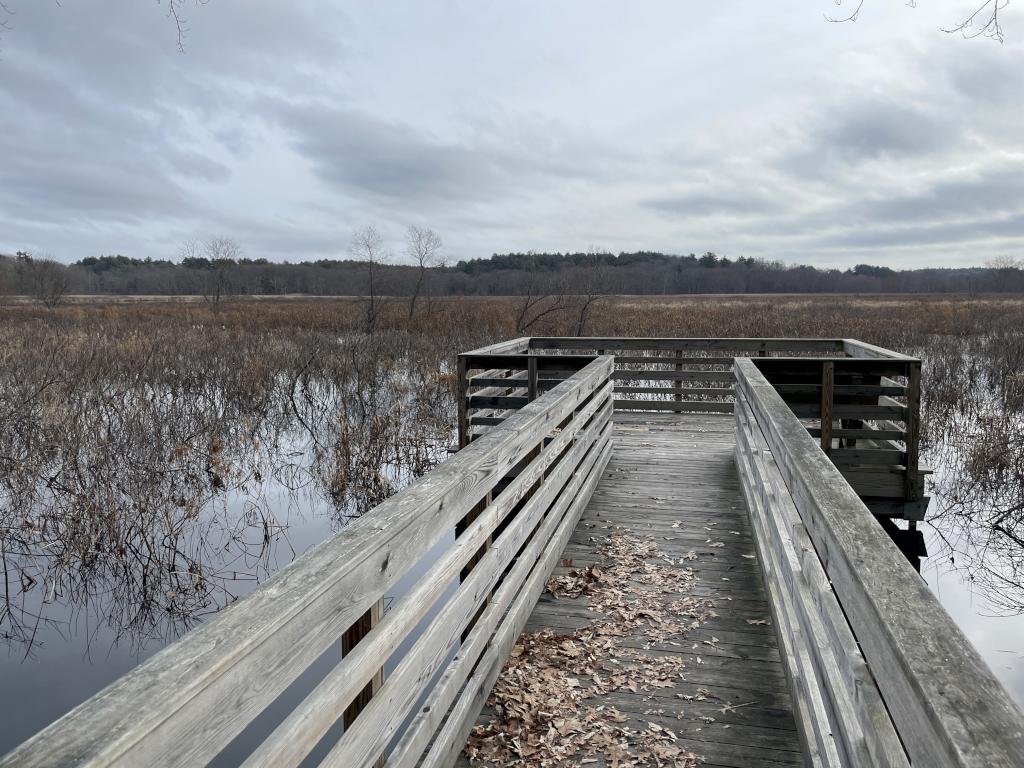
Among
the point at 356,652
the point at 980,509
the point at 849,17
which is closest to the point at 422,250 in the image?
the point at 980,509

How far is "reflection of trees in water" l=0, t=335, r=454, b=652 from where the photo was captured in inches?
254

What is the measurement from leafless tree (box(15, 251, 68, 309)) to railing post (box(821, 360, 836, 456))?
4383 centimetres

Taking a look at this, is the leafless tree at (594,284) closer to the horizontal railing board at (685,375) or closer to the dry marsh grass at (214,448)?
the dry marsh grass at (214,448)

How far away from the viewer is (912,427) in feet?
22.8

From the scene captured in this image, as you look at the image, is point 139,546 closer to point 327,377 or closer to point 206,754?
point 206,754

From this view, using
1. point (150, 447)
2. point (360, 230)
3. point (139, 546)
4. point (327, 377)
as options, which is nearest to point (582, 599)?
point (139, 546)

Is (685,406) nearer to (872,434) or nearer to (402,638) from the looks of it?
(872,434)

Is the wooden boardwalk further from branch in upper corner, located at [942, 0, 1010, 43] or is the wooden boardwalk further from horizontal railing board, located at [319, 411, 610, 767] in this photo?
branch in upper corner, located at [942, 0, 1010, 43]

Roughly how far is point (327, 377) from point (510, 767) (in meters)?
14.2

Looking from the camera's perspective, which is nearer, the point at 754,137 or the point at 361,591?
the point at 361,591

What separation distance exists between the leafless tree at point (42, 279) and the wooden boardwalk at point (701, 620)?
43.2m

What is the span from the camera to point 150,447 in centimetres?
989

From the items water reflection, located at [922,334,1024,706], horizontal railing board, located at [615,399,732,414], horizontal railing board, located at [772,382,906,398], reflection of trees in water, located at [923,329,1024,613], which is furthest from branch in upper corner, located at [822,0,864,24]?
horizontal railing board, located at [615,399,732,414]

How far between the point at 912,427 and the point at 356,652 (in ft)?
22.2
